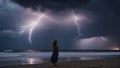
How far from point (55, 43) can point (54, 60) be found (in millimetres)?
1457

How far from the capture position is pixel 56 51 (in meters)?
19.4

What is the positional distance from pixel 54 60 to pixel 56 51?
0.76 metres

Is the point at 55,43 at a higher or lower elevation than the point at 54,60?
higher

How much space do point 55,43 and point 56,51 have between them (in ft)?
2.38

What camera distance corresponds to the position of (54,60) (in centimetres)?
1961

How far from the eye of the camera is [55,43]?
1908 centimetres
